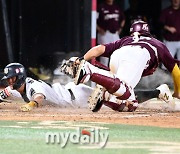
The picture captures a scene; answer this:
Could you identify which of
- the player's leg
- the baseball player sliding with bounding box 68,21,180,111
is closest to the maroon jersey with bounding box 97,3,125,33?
the player's leg

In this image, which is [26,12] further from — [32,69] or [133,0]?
[133,0]

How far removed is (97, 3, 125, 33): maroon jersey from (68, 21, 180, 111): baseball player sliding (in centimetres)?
649

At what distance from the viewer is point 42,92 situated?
1055cm

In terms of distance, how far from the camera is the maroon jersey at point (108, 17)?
56.7 feet

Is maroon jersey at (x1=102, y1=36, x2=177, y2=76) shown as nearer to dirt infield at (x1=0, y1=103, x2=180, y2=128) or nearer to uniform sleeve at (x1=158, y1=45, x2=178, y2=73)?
uniform sleeve at (x1=158, y1=45, x2=178, y2=73)

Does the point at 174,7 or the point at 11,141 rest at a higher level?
the point at 11,141

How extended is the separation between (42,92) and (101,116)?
1.07 metres

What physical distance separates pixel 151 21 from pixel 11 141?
12.2 meters

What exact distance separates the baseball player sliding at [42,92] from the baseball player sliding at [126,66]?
15.7 inches

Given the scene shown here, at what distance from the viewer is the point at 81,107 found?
11.3 m

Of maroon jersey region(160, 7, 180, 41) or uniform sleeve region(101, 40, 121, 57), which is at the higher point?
uniform sleeve region(101, 40, 121, 57)

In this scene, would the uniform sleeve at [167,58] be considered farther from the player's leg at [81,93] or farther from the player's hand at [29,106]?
the player's hand at [29,106]

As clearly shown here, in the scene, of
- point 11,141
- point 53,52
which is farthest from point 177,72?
point 53,52

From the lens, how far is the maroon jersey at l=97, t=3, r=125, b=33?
17281 mm
